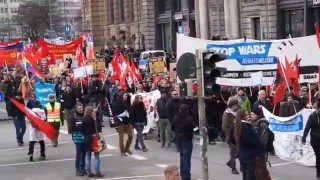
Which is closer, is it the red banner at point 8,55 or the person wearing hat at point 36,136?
the person wearing hat at point 36,136

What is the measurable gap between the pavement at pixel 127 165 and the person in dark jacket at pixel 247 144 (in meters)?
2.43

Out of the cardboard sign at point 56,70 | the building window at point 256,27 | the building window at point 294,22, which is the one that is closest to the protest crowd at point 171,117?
the cardboard sign at point 56,70

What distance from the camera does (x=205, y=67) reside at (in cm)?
1211

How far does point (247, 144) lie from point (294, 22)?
31.3 metres

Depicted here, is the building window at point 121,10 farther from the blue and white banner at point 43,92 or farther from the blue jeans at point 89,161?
the blue jeans at point 89,161

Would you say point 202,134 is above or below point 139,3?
below

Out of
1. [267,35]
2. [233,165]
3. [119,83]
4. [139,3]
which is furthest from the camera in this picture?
[139,3]

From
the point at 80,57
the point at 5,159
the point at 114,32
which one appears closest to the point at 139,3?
the point at 114,32

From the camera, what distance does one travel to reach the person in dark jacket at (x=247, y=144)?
12148mm

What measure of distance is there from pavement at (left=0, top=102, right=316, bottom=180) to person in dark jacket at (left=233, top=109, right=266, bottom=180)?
7.96 ft

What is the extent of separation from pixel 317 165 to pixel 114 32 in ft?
209

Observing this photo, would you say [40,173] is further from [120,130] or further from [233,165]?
[233,165]

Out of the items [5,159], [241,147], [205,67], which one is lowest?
[5,159]

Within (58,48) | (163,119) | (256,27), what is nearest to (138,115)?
(163,119)
